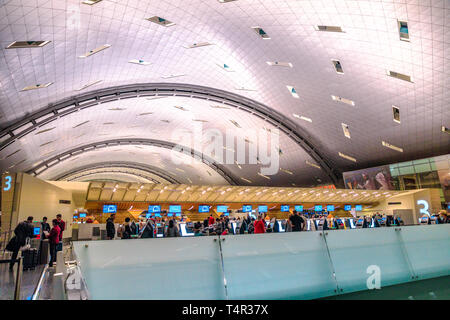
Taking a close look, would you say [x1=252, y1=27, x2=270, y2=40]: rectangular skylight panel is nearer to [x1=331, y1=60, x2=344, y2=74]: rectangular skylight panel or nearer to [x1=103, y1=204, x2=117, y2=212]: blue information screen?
[x1=331, y1=60, x2=344, y2=74]: rectangular skylight panel

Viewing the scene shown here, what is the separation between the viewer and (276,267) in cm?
498

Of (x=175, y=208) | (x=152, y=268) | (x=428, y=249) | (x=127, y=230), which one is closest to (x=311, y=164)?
(x=175, y=208)

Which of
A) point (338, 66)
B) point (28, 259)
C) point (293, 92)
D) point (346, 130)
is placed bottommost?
point (28, 259)

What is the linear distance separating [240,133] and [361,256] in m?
37.3

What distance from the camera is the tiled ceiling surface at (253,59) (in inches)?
654

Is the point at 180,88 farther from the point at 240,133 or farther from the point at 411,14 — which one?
the point at 411,14

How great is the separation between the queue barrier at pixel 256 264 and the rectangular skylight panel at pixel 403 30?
Answer: 16404mm

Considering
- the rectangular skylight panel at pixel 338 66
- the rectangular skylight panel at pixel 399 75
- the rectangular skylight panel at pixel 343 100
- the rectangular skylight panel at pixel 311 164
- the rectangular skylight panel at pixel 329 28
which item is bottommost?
the rectangular skylight panel at pixel 311 164

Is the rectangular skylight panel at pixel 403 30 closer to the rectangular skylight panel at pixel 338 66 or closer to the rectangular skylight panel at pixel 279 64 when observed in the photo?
the rectangular skylight panel at pixel 338 66

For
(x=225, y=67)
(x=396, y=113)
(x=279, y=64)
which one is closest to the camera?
(x=279, y=64)

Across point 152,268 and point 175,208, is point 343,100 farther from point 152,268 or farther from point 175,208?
point 152,268

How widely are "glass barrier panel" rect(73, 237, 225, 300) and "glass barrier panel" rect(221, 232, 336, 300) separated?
267 millimetres

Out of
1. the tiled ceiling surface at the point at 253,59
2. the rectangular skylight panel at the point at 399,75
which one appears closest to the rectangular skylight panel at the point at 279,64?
the tiled ceiling surface at the point at 253,59

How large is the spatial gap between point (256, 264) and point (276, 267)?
363 millimetres
